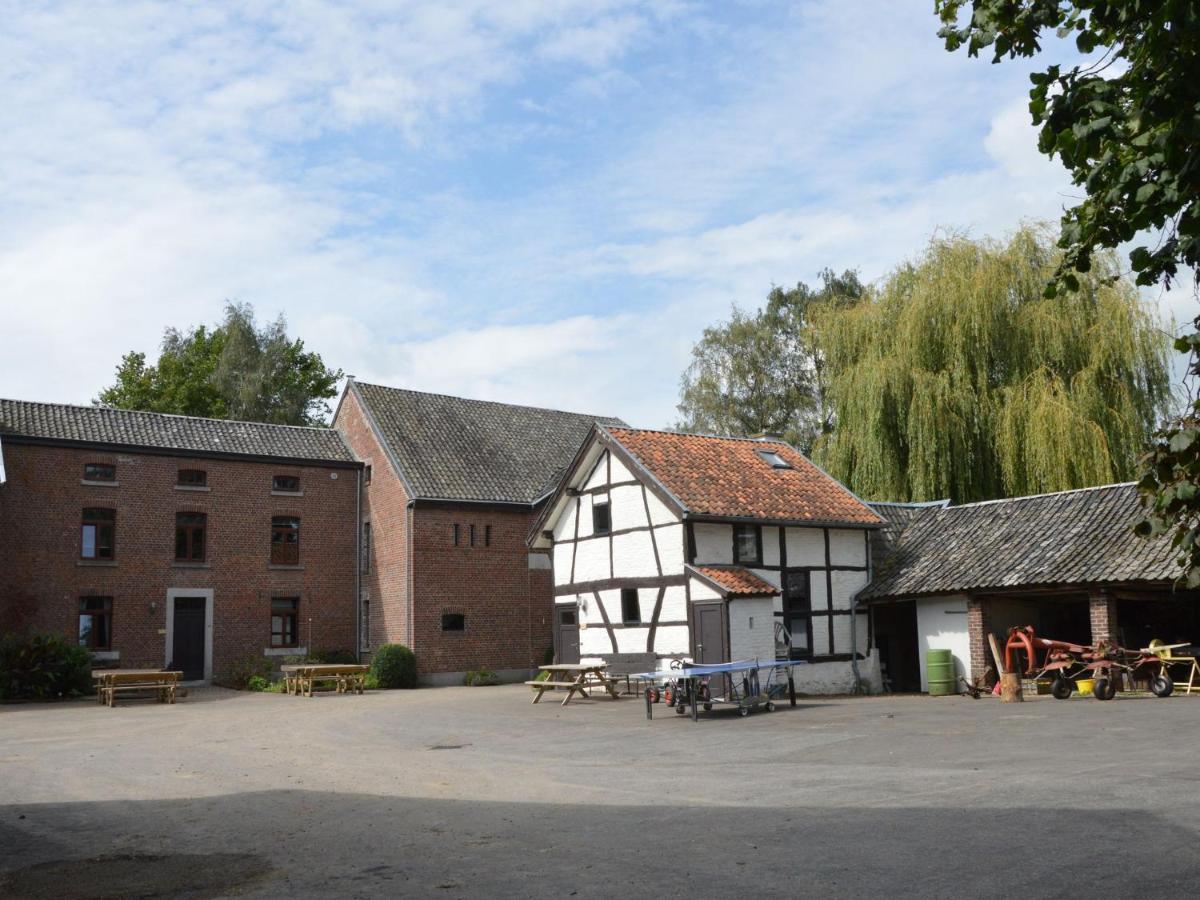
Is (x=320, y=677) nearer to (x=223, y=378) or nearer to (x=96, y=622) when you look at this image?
(x=96, y=622)

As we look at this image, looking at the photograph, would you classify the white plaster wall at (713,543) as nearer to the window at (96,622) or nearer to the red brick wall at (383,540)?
the red brick wall at (383,540)

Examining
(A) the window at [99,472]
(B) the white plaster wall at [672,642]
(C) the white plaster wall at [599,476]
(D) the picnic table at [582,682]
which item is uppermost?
(A) the window at [99,472]

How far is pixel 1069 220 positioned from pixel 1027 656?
18.2 meters

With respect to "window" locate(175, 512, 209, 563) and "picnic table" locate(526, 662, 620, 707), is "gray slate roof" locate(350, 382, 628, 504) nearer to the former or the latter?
"window" locate(175, 512, 209, 563)

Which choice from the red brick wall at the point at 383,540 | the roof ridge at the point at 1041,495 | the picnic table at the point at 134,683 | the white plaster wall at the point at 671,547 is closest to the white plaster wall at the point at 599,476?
the white plaster wall at the point at 671,547

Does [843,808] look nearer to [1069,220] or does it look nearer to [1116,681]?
[1069,220]

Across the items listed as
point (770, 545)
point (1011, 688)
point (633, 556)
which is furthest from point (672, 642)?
point (1011, 688)

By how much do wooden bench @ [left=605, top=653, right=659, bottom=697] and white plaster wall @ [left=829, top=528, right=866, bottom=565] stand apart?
481cm

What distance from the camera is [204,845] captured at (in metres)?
8.18

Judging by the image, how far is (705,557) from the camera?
22891 mm

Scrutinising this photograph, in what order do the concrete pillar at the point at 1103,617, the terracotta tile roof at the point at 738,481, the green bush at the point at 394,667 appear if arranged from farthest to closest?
the green bush at the point at 394,667, the terracotta tile roof at the point at 738,481, the concrete pillar at the point at 1103,617

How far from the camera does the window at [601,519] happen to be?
82.3 feet

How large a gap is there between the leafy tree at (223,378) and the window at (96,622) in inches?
690

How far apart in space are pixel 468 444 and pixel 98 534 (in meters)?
10.5
